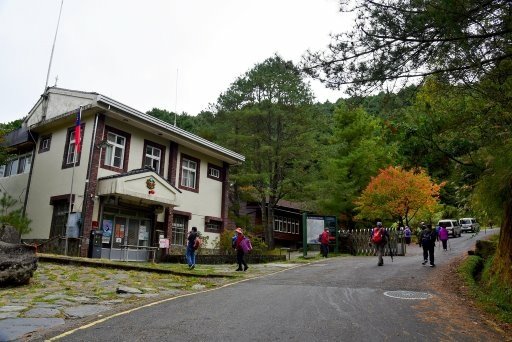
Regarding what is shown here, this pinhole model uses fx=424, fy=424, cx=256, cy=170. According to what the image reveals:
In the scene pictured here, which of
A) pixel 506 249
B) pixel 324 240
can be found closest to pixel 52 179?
pixel 324 240

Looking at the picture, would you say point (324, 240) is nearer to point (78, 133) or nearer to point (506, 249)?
point (78, 133)

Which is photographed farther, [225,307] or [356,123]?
[356,123]

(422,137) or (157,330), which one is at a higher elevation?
(422,137)

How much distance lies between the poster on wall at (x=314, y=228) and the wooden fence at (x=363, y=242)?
3755mm

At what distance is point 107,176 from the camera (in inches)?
803

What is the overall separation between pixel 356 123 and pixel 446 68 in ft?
96.6

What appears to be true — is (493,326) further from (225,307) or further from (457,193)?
(457,193)

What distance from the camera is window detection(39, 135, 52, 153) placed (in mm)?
23594

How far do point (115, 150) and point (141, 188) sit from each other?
263 cm

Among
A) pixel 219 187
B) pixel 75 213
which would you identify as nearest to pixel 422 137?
pixel 75 213

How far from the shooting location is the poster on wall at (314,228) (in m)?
24.3

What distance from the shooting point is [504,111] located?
9477 millimetres

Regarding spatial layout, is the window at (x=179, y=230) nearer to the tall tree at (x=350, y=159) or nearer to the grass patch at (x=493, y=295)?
the tall tree at (x=350, y=159)

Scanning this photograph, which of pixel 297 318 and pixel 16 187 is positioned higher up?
pixel 16 187
